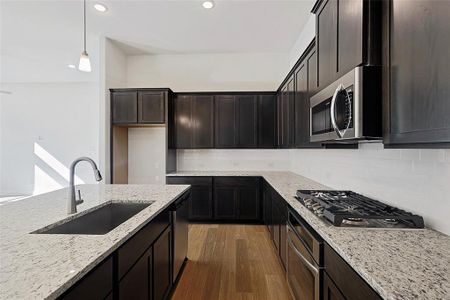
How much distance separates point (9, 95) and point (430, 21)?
→ 8614 millimetres

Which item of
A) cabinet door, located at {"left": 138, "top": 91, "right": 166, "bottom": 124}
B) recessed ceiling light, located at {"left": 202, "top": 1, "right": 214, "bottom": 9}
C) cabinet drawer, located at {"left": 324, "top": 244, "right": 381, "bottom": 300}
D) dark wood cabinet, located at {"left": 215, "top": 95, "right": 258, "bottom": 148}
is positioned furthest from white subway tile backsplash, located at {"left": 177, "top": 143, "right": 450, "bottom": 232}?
cabinet door, located at {"left": 138, "top": 91, "right": 166, "bottom": 124}

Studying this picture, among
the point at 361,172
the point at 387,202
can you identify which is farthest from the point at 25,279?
the point at 361,172

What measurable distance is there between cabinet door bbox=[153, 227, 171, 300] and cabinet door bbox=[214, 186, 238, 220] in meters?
2.13

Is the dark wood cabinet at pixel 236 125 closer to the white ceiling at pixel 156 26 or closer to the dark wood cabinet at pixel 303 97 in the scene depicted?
the white ceiling at pixel 156 26

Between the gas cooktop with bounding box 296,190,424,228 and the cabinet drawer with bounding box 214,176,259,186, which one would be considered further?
the cabinet drawer with bounding box 214,176,259,186

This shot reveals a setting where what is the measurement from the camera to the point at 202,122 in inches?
171

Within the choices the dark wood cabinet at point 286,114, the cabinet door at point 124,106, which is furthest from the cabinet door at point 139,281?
the cabinet door at point 124,106

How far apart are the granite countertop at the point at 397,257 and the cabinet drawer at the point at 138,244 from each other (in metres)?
1.04

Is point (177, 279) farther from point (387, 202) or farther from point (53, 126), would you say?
point (53, 126)

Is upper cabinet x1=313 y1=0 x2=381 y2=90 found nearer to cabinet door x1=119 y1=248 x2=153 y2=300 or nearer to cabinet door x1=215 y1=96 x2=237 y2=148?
cabinet door x1=119 y1=248 x2=153 y2=300

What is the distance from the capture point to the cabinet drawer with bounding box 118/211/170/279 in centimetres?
116

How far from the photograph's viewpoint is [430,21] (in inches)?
34.0

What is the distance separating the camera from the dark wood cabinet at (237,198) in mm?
4051

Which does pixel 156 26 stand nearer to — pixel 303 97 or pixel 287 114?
pixel 287 114
